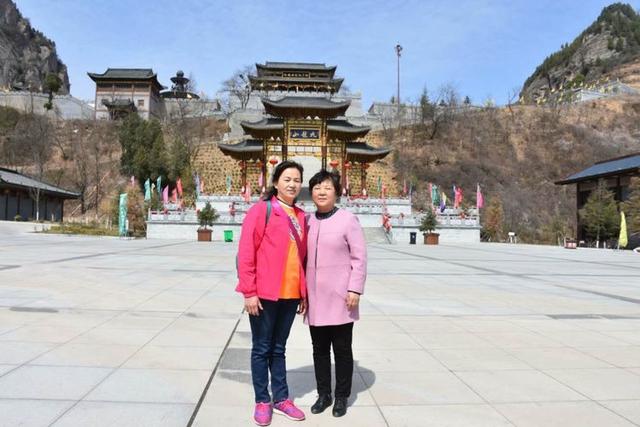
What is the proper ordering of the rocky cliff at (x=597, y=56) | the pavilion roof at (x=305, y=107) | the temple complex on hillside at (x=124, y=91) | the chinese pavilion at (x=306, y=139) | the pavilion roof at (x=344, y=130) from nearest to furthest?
the pavilion roof at (x=305, y=107) → the chinese pavilion at (x=306, y=139) → the pavilion roof at (x=344, y=130) → the temple complex on hillside at (x=124, y=91) → the rocky cliff at (x=597, y=56)

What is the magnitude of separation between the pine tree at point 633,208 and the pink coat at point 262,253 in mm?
31767

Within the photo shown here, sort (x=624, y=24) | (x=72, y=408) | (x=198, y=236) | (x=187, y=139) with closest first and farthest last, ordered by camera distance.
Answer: (x=72, y=408), (x=198, y=236), (x=187, y=139), (x=624, y=24)

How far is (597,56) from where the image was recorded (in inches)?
3826

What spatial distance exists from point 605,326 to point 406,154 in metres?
53.6

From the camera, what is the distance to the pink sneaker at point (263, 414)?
2.81 meters

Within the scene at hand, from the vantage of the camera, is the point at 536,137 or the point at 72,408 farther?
the point at 536,137

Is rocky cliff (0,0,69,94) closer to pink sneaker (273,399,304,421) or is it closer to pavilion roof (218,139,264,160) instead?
pavilion roof (218,139,264,160)

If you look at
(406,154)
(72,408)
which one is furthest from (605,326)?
(406,154)

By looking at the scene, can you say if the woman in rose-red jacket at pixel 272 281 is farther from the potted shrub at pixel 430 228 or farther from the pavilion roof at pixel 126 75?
the pavilion roof at pixel 126 75

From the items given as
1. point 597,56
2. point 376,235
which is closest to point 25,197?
point 376,235

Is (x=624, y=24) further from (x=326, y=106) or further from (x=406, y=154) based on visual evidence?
(x=326, y=106)

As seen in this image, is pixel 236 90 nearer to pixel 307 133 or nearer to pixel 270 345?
pixel 307 133

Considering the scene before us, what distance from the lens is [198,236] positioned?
27250 millimetres

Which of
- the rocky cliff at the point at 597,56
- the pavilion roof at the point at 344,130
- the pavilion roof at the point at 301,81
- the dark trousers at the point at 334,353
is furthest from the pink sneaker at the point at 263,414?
the rocky cliff at the point at 597,56
